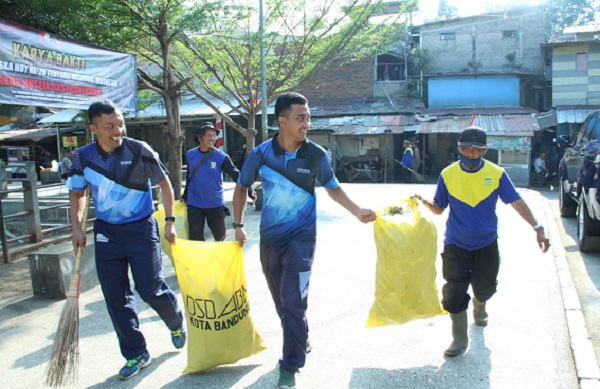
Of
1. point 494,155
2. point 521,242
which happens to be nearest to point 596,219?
point 521,242

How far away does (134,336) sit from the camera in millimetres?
3420

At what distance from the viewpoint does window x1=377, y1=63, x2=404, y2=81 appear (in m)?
24.9

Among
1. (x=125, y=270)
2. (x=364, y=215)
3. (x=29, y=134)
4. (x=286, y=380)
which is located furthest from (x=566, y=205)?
(x=29, y=134)

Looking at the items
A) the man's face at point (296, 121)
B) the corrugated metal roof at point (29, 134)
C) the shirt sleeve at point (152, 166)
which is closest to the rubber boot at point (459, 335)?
the man's face at point (296, 121)

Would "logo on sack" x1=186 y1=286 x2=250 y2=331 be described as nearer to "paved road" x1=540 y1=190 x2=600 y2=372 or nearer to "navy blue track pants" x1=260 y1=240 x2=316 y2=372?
"navy blue track pants" x1=260 y1=240 x2=316 y2=372

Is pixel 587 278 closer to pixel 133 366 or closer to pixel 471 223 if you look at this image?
pixel 471 223

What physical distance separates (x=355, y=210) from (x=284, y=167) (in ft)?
1.86

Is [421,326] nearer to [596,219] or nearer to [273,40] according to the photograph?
[596,219]

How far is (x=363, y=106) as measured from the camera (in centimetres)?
2369

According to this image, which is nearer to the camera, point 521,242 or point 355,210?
point 355,210

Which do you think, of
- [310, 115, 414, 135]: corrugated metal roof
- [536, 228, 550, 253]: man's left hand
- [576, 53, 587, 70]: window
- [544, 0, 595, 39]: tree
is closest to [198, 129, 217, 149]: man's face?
[536, 228, 550, 253]: man's left hand

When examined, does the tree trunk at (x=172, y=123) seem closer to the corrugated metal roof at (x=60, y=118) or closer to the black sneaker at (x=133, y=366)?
the black sneaker at (x=133, y=366)

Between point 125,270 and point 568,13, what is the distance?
133 ft

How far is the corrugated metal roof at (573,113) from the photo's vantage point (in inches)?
762
